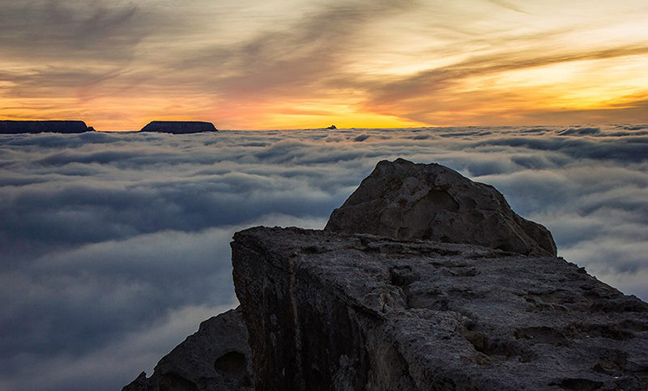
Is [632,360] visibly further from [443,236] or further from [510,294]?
[443,236]

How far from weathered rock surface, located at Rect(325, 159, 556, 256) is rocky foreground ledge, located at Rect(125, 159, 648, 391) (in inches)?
1.6

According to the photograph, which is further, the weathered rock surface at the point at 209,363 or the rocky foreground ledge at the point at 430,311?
the weathered rock surface at the point at 209,363

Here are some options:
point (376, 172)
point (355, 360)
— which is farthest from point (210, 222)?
point (355, 360)

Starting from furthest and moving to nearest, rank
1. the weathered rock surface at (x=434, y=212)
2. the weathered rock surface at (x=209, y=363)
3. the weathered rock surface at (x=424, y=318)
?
the weathered rock surface at (x=209, y=363) < the weathered rock surface at (x=434, y=212) < the weathered rock surface at (x=424, y=318)

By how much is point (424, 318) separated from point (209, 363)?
27.9 ft

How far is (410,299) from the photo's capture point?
6.84m

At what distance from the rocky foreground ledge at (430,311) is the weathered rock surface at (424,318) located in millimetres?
17

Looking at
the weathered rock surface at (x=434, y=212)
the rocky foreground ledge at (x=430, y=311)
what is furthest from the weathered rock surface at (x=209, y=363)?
the rocky foreground ledge at (x=430, y=311)

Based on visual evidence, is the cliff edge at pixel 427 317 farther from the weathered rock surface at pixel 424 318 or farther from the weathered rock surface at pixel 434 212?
the weathered rock surface at pixel 434 212

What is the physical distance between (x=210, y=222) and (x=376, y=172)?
97.8m

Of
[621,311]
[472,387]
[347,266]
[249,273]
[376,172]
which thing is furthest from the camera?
[376,172]

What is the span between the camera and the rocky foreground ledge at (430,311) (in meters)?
4.89

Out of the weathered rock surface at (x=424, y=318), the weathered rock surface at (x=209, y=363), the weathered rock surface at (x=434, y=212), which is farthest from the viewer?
the weathered rock surface at (x=209, y=363)

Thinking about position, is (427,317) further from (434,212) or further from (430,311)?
(434,212)
